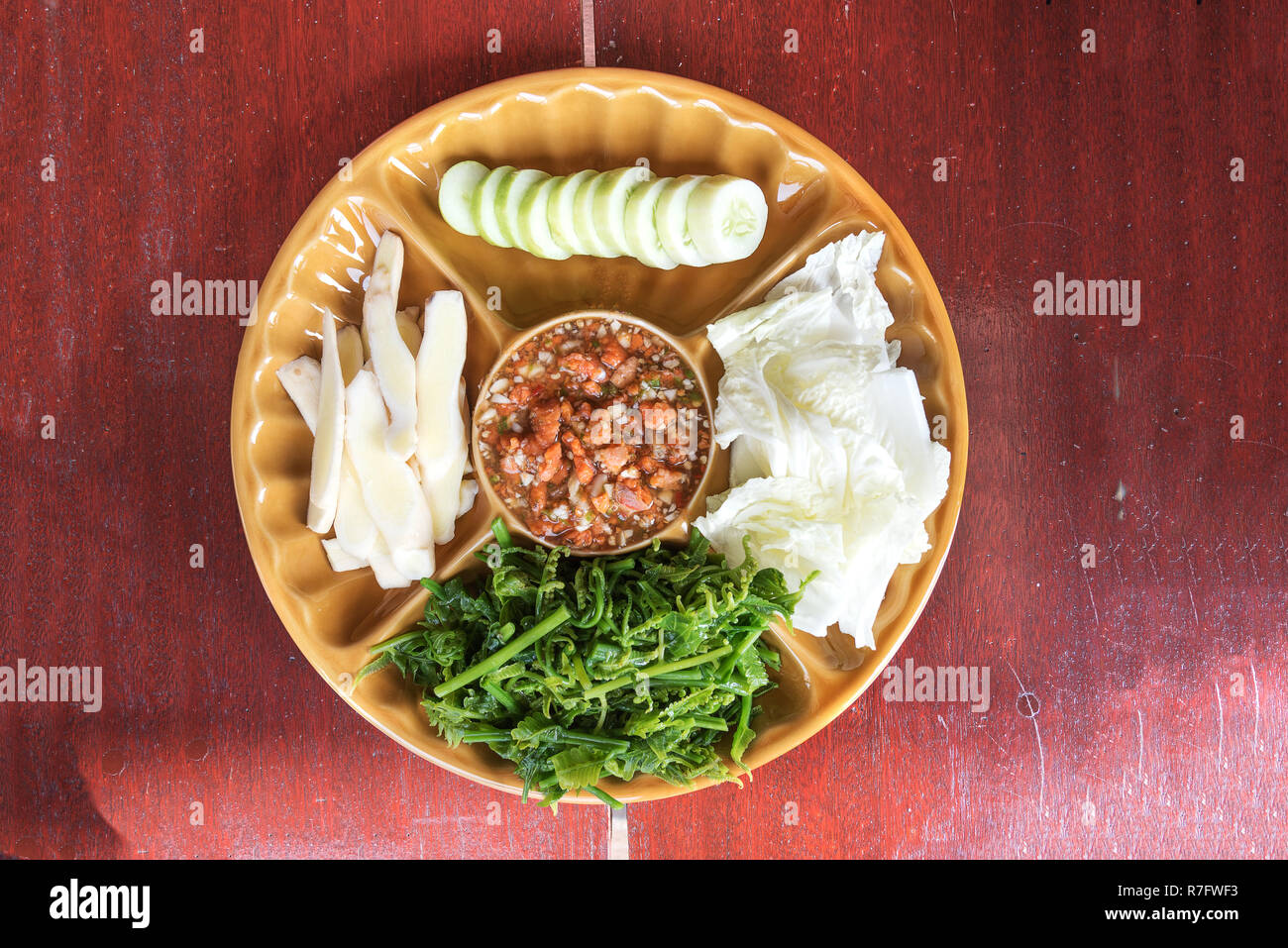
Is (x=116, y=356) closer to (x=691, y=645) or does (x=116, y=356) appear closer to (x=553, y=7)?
(x=553, y=7)

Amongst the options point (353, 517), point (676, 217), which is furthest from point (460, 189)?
point (353, 517)

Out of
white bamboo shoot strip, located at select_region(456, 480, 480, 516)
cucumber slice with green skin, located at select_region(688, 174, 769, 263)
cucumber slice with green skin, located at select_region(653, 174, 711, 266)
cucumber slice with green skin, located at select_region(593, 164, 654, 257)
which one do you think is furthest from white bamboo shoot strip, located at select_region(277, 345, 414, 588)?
cucumber slice with green skin, located at select_region(688, 174, 769, 263)

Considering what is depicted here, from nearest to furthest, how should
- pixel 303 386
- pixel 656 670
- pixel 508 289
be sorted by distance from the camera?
pixel 656 670 < pixel 303 386 < pixel 508 289

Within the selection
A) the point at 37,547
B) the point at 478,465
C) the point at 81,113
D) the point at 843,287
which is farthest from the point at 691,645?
the point at 81,113

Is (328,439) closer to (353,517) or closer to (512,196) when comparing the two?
(353,517)

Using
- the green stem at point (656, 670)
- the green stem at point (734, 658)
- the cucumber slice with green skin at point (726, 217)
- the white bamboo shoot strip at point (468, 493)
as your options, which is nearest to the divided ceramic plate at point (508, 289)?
the white bamboo shoot strip at point (468, 493)

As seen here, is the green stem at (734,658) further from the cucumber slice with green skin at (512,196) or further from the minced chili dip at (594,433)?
the cucumber slice with green skin at (512,196)
